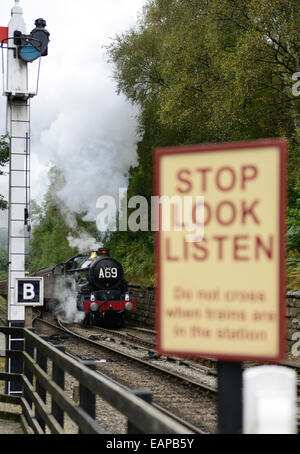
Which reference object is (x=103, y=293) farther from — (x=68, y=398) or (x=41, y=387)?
(x=68, y=398)

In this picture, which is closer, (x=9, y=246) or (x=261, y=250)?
(x=261, y=250)

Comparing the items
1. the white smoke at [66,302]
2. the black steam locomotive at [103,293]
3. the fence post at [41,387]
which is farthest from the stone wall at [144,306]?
the fence post at [41,387]

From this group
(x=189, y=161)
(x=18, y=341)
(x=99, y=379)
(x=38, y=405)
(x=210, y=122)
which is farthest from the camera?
(x=210, y=122)

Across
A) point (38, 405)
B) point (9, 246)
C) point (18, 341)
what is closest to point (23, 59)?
point (9, 246)

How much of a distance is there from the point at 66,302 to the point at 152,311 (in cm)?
477

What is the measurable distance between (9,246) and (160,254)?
7.55 m

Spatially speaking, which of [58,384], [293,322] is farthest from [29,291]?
[293,322]

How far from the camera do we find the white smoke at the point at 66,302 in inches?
1051

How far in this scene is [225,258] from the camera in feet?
6.78

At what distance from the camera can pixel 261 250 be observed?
2012mm

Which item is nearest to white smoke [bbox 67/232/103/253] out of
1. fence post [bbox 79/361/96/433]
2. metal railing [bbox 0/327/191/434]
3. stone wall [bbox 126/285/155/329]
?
stone wall [bbox 126/285/155/329]

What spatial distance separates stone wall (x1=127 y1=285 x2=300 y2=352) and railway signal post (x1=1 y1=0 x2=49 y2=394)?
6.36 meters

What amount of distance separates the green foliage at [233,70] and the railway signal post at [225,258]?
1279 cm

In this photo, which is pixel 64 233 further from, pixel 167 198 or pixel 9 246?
pixel 167 198
